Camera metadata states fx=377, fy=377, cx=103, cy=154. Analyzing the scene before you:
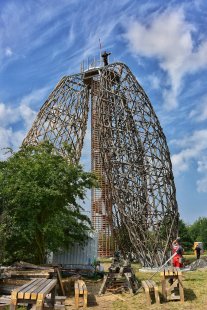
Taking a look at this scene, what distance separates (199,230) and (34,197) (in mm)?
48107

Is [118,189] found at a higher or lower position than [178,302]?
higher

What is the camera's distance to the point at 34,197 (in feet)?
39.2

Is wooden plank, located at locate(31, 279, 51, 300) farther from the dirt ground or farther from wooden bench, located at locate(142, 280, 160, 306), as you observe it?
wooden bench, located at locate(142, 280, 160, 306)

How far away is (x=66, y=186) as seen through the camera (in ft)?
42.3

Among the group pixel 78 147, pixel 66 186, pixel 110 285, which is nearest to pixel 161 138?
pixel 78 147

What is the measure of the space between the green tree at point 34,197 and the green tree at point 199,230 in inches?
1542

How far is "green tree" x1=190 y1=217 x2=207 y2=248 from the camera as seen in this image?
51.7 metres

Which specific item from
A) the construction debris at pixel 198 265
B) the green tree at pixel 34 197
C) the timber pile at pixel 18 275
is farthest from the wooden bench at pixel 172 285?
the construction debris at pixel 198 265

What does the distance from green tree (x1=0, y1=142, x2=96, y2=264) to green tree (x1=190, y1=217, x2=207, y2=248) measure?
39.2 m

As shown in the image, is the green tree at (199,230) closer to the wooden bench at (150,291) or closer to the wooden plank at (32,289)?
the wooden bench at (150,291)

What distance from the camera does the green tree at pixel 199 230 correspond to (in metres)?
51.7

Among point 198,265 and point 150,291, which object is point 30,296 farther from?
point 198,265

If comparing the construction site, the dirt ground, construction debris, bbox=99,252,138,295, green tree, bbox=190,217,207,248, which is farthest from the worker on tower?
green tree, bbox=190,217,207,248

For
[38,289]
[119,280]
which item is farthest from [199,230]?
[38,289]
